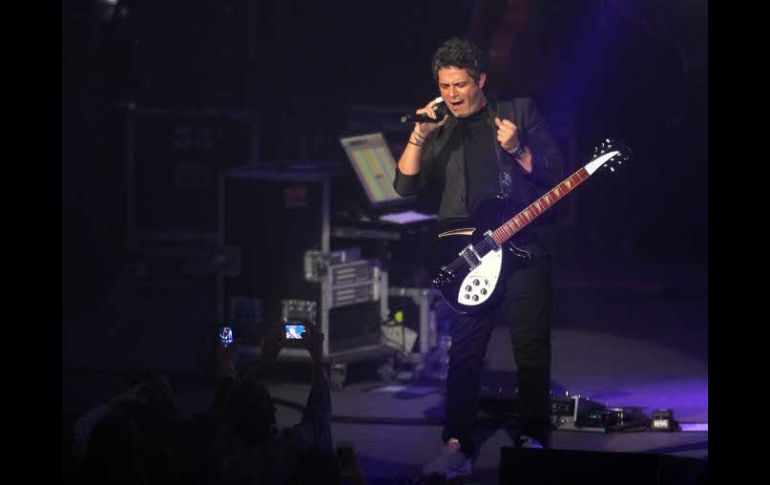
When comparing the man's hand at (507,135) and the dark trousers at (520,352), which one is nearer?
the man's hand at (507,135)

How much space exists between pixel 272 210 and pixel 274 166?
441mm

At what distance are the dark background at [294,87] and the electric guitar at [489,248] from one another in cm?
508

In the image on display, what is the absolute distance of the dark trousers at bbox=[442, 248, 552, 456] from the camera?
23.8 ft

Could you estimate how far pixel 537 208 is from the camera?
7207mm

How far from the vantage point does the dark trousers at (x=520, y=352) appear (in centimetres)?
726

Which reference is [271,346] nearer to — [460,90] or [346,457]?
[346,457]

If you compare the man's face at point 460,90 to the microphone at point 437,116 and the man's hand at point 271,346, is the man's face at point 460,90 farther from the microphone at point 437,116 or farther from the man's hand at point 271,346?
the man's hand at point 271,346

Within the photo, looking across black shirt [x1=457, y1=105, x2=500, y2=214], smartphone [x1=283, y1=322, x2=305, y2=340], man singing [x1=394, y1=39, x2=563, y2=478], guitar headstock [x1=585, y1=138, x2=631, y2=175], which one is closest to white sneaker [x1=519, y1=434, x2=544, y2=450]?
man singing [x1=394, y1=39, x2=563, y2=478]

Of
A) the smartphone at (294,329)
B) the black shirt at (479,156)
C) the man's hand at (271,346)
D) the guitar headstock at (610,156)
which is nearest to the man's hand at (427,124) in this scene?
the black shirt at (479,156)

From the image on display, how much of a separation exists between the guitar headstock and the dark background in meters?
4.99

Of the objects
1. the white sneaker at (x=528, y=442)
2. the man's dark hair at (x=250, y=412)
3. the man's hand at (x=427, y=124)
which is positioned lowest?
the white sneaker at (x=528, y=442)

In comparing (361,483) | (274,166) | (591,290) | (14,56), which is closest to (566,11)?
(591,290)

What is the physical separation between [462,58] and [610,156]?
2.78 feet

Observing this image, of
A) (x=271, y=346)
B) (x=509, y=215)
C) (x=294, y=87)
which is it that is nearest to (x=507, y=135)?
(x=509, y=215)
